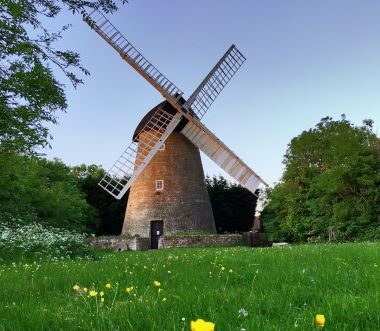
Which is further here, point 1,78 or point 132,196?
point 132,196

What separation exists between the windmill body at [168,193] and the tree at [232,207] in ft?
35.2

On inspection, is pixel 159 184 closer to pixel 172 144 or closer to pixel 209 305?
pixel 172 144

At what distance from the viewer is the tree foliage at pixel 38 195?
53.4 feet

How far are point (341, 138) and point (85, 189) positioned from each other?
72.8ft

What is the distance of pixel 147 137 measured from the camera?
28219mm

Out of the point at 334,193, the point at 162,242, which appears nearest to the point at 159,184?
the point at 162,242

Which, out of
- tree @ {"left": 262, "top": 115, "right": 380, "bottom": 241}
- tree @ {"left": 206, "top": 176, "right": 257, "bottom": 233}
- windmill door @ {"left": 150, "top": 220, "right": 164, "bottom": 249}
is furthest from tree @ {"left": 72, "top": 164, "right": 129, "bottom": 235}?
tree @ {"left": 262, "top": 115, "right": 380, "bottom": 241}

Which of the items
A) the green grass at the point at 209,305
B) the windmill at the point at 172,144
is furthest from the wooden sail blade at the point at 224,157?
the green grass at the point at 209,305

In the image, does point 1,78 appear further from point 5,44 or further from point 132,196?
point 132,196

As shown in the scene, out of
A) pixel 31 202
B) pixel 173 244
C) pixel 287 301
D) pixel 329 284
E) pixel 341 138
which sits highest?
pixel 341 138

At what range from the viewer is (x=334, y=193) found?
26.7 metres

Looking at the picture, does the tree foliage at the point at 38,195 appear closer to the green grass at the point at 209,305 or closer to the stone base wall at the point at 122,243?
the stone base wall at the point at 122,243

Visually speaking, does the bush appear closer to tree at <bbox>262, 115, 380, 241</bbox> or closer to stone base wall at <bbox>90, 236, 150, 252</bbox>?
stone base wall at <bbox>90, 236, 150, 252</bbox>

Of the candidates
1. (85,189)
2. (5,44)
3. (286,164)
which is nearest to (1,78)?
(5,44)
